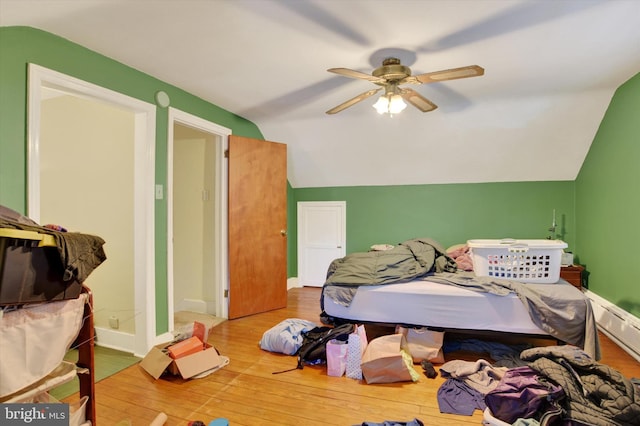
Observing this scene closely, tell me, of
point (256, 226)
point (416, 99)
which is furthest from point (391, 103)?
point (256, 226)

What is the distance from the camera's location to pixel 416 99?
2.57 m

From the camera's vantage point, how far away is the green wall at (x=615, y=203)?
8.83 feet

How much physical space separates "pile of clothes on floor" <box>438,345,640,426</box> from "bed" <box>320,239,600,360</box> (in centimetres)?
45

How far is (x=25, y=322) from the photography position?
106 centimetres

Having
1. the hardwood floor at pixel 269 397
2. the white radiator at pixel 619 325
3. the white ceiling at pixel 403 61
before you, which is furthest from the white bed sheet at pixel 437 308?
the white ceiling at pixel 403 61

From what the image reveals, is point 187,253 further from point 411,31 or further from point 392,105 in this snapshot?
point 411,31

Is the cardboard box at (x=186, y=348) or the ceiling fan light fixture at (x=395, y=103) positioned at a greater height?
the ceiling fan light fixture at (x=395, y=103)

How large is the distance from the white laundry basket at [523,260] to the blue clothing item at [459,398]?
3.42ft

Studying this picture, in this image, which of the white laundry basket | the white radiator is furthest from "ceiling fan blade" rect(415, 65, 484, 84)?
the white radiator

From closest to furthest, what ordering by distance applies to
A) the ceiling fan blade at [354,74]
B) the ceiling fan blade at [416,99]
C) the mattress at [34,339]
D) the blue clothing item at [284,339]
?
the mattress at [34,339] < the ceiling fan blade at [354,74] < the ceiling fan blade at [416,99] < the blue clothing item at [284,339]

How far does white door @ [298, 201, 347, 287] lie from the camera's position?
191 inches

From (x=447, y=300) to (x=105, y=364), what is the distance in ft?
8.95

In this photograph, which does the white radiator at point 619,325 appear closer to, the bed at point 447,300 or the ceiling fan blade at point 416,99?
the bed at point 447,300

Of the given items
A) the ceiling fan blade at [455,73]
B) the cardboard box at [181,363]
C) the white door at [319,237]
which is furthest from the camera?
the white door at [319,237]
